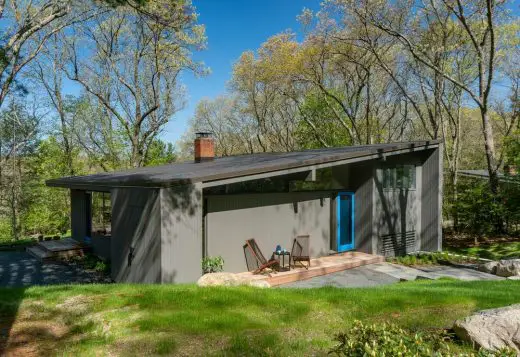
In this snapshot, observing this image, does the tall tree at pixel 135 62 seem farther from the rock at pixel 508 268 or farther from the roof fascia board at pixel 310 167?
the rock at pixel 508 268

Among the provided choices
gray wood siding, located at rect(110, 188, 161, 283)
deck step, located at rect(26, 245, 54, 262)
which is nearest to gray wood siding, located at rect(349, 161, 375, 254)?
gray wood siding, located at rect(110, 188, 161, 283)

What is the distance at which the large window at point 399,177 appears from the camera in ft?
40.8

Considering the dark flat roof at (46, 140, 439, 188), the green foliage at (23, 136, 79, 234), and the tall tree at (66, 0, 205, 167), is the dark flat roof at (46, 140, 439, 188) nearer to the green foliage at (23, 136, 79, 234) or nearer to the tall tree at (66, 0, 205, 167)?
the tall tree at (66, 0, 205, 167)

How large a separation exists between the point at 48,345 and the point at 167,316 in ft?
4.50

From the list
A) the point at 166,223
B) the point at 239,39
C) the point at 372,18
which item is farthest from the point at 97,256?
the point at 239,39

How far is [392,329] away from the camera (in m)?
3.28

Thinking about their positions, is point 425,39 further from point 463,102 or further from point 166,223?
point 166,223

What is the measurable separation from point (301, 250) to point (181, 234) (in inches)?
153

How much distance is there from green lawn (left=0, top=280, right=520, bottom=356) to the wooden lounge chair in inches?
130

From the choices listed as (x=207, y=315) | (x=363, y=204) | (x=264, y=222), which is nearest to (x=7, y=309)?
(x=207, y=315)

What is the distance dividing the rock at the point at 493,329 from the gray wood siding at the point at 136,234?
18.3 ft

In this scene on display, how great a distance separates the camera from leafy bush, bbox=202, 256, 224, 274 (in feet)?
28.6

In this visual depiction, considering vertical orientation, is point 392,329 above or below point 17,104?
below

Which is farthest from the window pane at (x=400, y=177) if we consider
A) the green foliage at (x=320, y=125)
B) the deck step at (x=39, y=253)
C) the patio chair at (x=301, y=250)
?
the green foliage at (x=320, y=125)
